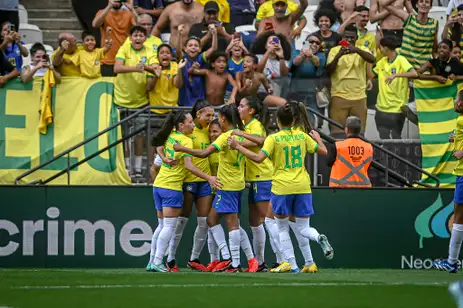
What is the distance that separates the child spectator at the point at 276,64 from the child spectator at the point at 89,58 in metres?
2.58

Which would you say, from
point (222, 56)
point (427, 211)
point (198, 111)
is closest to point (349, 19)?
point (222, 56)

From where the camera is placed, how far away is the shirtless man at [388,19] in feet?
60.7

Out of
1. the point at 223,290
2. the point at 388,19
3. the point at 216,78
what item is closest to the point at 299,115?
the point at 223,290

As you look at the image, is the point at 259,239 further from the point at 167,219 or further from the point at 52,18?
the point at 52,18

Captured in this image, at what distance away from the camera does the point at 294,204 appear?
12578 millimetres

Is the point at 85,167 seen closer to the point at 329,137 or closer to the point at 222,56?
the point at 222,56

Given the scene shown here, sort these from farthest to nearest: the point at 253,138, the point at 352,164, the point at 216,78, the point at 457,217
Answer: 1. the point at 216,78
2. the point at 352,164
3. the point at 253,138
4. the point at 457,217

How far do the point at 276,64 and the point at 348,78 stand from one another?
1222mm

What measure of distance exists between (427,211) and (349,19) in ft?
12.6

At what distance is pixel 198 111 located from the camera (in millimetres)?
13711

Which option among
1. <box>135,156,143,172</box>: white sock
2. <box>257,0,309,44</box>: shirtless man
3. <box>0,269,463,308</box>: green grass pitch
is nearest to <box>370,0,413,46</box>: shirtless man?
<box>257,0,309,44</box>: shirtless man

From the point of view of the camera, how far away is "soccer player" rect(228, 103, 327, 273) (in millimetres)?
12453

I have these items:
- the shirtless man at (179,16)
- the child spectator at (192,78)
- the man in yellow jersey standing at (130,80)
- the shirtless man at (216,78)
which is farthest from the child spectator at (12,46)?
the shirtless man at (216,78)

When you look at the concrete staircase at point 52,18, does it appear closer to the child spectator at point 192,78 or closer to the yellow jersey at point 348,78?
the child spectator at point 192,78
